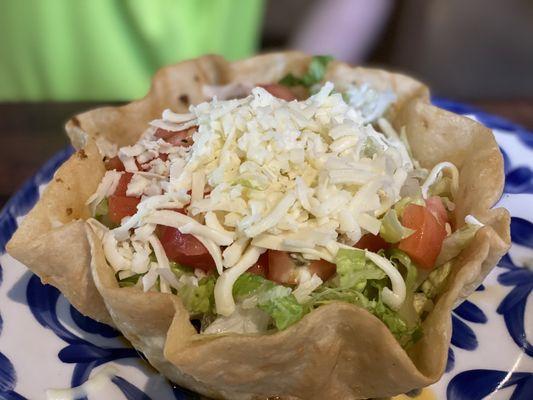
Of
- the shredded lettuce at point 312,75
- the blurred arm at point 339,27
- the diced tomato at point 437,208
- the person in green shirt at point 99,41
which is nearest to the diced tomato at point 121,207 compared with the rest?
the diced tomato at point 437,208

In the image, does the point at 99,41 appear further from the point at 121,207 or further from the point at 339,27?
the point at 121,207

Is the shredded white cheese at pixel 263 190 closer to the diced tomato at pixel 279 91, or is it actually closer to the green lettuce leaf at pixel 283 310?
the green lettuce leaf at pixel 283 310

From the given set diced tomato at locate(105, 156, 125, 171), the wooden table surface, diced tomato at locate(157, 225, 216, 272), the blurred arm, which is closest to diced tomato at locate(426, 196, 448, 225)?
diced tomato at locate(157, 225, 216, 272)

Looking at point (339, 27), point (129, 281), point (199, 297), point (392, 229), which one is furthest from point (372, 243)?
point (339, 27)

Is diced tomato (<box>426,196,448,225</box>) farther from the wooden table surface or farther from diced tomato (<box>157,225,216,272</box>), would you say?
the wooden table surface

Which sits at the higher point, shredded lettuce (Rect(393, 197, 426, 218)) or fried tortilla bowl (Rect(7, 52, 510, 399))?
shredded lettuce (Rect(393, 197, 426, 218))

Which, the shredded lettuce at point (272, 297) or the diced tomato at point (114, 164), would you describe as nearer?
the shredded lettuce at point (272, 297)

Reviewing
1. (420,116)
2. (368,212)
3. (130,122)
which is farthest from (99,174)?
(420,116)
